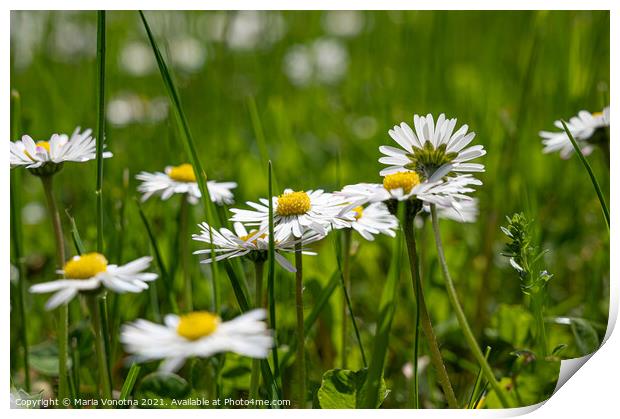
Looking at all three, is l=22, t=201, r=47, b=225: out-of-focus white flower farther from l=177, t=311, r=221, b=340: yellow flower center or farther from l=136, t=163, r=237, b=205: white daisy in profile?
l=177, t=311, r=221, b=340: yellow flower center

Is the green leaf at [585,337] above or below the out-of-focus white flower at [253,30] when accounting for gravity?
below

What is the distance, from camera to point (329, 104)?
1.18m

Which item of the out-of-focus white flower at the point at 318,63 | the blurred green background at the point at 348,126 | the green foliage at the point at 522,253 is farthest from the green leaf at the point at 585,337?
the out-of-focus white flower at the point at 318,63

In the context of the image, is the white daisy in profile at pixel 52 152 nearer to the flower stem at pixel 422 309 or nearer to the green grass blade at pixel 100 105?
the green grass blade at pixel 100 105

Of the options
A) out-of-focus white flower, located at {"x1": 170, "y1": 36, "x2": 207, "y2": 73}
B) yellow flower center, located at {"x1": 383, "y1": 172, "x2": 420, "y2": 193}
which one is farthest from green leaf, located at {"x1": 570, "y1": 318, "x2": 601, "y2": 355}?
out-of-focus white flower, located at {"x1": 170, "y1": 36, "x2": 207, "y2": 73}

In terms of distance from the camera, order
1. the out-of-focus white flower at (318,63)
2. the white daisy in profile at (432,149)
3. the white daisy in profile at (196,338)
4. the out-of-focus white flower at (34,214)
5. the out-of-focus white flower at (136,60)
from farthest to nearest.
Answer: the out-of-focus white flower at (318,63), the out-of-focus white flower at (136,60), the out-of-focus white flower at (34,214), the white daisy in profile at (432,149), the white daisy in profile at (196,338)

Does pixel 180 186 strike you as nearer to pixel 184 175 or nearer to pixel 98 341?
pixel 184 175

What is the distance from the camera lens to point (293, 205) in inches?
19.5

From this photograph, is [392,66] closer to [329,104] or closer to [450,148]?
[329,104]

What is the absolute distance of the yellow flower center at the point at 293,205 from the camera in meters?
0.50

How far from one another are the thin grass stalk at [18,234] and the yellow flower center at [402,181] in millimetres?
A: 334

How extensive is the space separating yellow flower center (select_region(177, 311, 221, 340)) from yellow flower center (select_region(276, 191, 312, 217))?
0.44ft

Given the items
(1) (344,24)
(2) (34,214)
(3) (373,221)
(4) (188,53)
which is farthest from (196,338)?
(1) (344,24)
